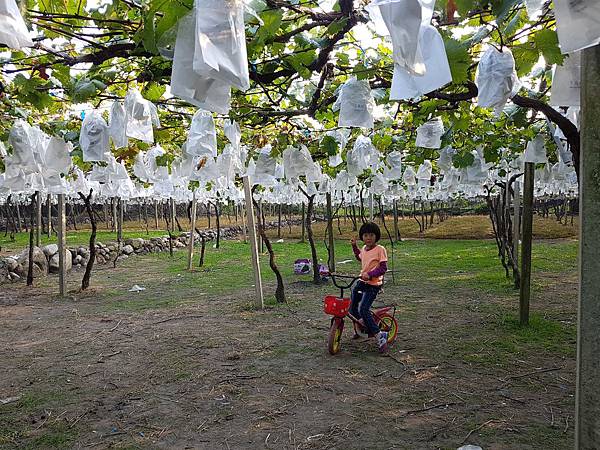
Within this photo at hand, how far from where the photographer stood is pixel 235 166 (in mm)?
6078

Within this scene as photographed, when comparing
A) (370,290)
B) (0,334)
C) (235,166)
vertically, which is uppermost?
(235,166)

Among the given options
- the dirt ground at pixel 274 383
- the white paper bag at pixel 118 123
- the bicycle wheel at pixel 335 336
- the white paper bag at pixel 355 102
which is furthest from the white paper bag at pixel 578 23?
the bicycle wheel at pixel 335 336

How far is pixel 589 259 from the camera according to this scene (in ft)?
4.76

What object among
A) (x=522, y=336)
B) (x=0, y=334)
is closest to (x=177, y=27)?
(x=522, y=336)

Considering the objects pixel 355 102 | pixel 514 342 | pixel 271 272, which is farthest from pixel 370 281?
pixel 271 272

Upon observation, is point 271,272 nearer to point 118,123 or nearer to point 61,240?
point 61,240

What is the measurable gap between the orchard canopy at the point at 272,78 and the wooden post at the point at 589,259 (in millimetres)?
158

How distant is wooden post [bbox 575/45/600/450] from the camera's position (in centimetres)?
141

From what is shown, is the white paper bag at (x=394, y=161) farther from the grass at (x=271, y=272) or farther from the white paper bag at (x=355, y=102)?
the white paper bag at (x=355, y=102)

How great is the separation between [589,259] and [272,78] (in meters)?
2.22

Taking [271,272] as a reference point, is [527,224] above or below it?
above

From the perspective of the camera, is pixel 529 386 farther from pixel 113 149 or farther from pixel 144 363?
pixel 113 149

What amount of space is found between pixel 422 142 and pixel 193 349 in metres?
3.38

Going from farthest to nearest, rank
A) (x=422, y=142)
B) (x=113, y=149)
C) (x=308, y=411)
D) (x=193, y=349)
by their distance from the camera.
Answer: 1. (x=113, y=149)
2. (x=193, y=349)
3. (x=422, y=142)
4. (x=308, y=411)
